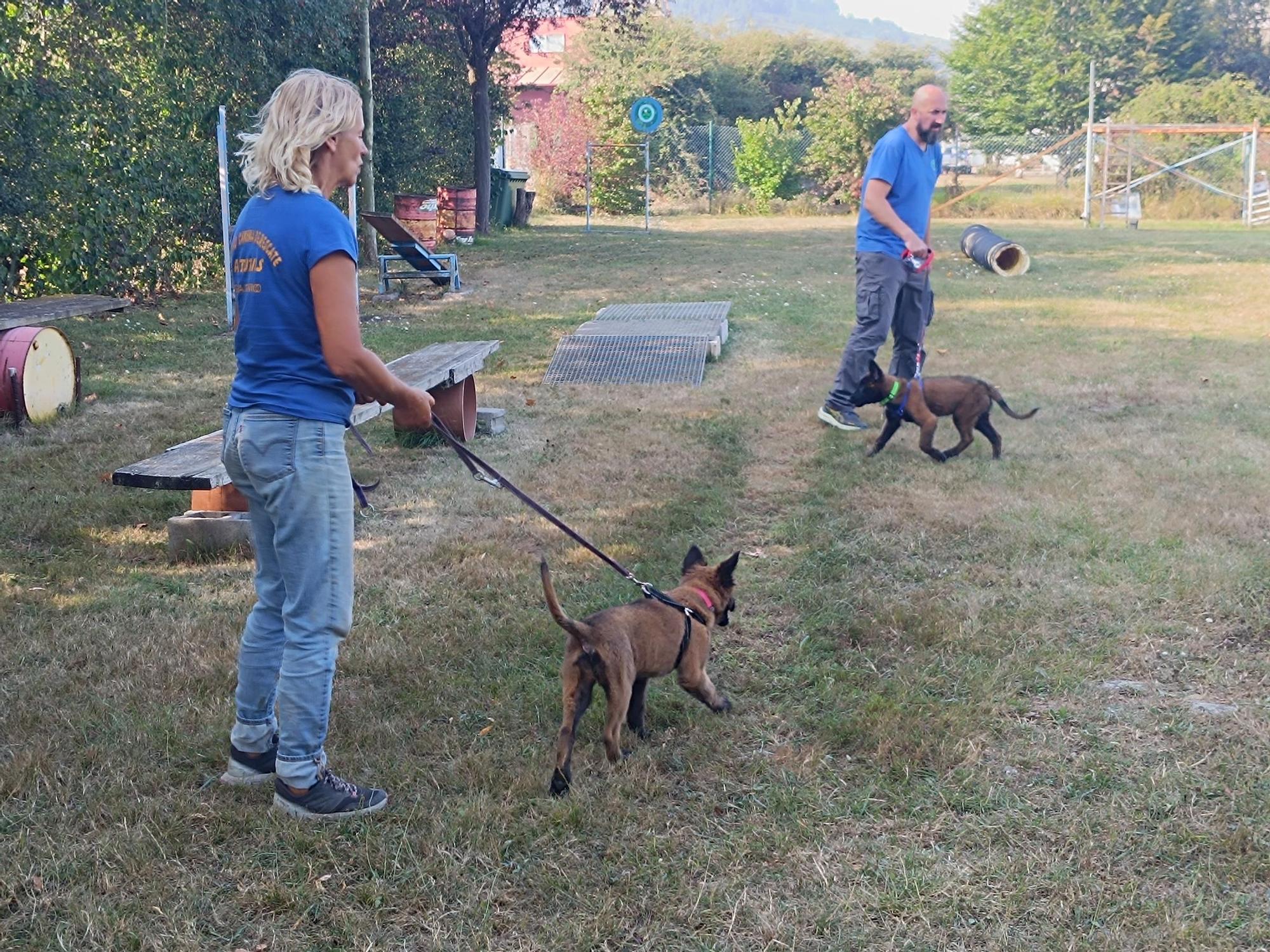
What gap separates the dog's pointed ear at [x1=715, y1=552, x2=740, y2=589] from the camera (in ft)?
12.6

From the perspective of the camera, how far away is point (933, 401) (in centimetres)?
686

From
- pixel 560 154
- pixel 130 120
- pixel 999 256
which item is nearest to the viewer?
pixel 130 120

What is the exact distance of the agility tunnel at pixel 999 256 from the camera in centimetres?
1628

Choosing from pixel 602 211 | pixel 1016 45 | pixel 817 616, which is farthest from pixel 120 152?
pixel 1016 45

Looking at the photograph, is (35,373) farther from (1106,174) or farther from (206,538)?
(1106,174)

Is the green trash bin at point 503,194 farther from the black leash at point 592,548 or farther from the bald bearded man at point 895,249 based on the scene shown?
the black leash at point 592,548

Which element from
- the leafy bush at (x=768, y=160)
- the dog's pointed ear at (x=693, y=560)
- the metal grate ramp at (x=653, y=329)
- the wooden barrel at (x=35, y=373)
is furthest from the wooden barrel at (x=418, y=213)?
the leafy bush at (x=768, y=160)

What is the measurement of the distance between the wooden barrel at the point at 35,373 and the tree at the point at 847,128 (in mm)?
24770

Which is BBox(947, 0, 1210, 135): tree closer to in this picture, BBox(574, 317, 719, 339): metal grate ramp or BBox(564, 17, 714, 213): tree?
BBox(564, 17, 714, 213): tree

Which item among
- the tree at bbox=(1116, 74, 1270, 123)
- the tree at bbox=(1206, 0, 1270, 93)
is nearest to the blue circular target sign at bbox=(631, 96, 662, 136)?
the tree at bbox=(1116, 74, 1270, 123)

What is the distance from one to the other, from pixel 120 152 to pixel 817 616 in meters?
9.82

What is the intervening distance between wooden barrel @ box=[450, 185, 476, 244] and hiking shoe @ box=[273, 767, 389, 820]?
59.7 ft

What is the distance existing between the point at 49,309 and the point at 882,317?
5.66 m

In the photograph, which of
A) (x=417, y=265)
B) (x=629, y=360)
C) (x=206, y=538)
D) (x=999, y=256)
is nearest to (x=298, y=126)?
(x=206, y=538)
